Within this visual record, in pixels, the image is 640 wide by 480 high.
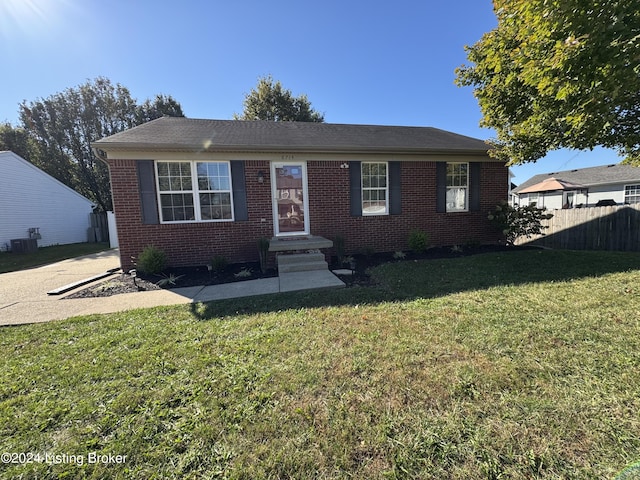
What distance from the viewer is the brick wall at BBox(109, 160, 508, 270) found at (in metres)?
7.04

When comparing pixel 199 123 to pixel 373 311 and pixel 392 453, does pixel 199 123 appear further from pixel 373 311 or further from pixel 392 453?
pixel 392 453

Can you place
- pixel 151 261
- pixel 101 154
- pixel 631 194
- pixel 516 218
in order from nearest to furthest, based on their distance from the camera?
pixel 151 261
pixel 101 154
pixel 516 218
pixel 631 194

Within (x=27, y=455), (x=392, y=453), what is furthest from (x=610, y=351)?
(x=27, y=455)

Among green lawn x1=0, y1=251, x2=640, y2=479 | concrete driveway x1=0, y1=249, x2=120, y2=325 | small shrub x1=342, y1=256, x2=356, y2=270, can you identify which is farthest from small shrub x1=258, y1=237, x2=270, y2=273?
concrete driveway x1=0, y1=249, x2=120, y2=325

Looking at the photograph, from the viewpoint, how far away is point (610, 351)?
278 cm

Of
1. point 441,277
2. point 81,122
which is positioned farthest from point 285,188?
point 81,122

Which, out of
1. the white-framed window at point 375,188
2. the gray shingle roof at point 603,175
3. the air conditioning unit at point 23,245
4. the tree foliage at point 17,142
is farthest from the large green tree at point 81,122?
the gray shingle roof at point 603,175

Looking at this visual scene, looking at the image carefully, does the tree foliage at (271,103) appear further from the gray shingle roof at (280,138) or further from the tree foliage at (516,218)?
the tree foliage at (516,218)

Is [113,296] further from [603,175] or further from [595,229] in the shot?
[603,175]

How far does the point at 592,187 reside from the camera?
20.8 metres

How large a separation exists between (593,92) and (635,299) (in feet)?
10.2

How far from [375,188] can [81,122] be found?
26.0 m

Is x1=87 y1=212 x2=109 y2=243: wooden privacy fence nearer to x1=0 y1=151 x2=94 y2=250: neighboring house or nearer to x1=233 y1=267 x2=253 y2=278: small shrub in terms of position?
x1=0 y1=151 x2=94 y2=250: neighboring house

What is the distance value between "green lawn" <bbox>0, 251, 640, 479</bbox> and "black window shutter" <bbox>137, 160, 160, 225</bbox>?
11.5 feet
